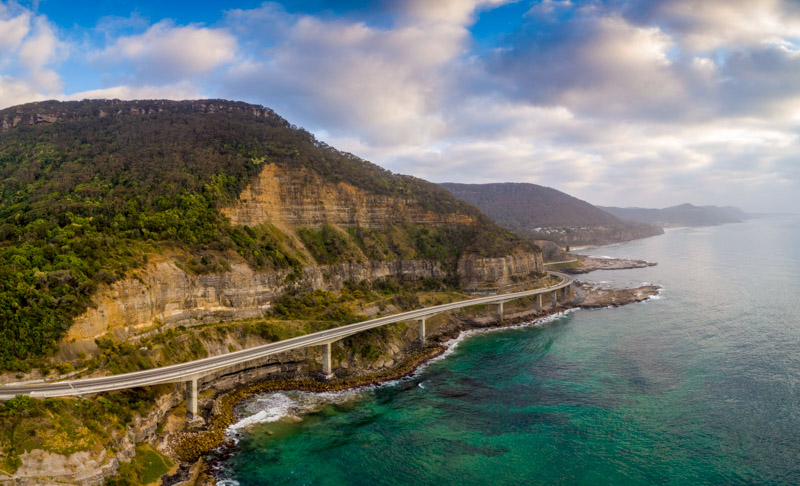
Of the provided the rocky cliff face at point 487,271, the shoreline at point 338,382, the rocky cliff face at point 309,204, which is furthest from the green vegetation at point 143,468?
the rocky cliff face at point 487,271

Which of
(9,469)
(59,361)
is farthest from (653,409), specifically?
(59,361)

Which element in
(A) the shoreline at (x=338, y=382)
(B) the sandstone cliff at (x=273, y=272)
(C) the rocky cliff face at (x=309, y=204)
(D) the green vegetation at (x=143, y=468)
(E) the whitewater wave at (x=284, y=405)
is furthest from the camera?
(C) the rocky cliff face at (x=309, y=204)

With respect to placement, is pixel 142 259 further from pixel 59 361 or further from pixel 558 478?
pixel 558 478

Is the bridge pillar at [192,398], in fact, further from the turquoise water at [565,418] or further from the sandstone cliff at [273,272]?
the sandstone cliff at [273,272]

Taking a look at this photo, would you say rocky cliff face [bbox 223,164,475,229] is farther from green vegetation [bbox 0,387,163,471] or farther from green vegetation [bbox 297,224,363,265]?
green vegetation [bbox 0,387,163,471]

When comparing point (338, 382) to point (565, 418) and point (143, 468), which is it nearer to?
point (143, 468)

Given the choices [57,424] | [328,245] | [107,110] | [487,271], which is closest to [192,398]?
[57,424]
